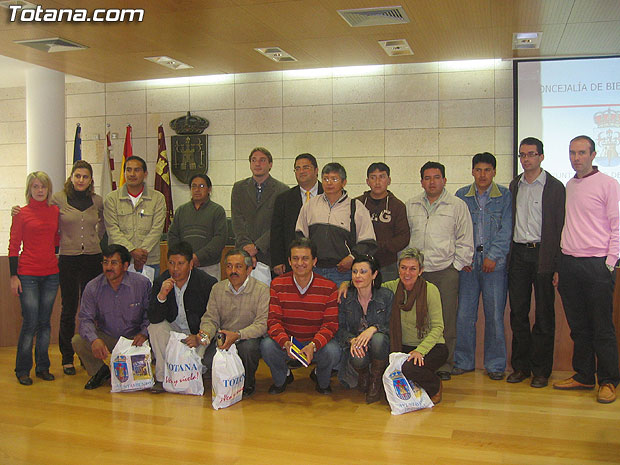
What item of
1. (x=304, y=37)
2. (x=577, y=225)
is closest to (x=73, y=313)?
(x=304, y=37)

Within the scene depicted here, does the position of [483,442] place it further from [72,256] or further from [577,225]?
[72,256]

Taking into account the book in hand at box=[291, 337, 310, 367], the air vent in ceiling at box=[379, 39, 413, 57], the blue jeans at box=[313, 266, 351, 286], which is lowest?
the book in hand at box=[291, 337, 310, 367]

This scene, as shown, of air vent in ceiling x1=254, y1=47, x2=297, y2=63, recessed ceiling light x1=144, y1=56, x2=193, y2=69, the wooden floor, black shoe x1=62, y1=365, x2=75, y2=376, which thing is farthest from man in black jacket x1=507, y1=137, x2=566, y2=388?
recessed ceiling light x1=144, y1=56, x2=193, y2=69

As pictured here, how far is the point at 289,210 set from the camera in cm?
484

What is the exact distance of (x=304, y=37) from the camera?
6121mm

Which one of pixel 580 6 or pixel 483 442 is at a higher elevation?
pixel 580 6

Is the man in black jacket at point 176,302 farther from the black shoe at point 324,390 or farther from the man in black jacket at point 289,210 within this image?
the black shoe at point 324,390

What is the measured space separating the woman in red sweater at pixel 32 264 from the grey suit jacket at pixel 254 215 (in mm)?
1403

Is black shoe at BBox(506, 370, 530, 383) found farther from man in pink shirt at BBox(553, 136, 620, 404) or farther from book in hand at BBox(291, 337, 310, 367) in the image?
book in hand at BBox(291, 337, 310, 367)

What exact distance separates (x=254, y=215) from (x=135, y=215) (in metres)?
0.94

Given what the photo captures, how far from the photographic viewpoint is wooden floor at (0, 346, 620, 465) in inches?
126

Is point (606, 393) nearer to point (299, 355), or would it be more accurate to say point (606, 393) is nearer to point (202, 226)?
point (299, 355)

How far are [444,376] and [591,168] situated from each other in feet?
5.84

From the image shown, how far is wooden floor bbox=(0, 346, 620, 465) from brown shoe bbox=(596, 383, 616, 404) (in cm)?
5
